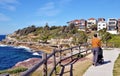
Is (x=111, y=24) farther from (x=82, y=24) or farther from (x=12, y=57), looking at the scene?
(x=12, y=57)

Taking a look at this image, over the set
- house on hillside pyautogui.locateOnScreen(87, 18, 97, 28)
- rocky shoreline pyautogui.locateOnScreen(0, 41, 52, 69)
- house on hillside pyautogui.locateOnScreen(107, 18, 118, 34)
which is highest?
house on hillside pyautogui.locateOnScreen(87, 18, 97, 28)

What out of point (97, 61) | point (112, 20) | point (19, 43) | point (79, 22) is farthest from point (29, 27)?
point (97, 61)

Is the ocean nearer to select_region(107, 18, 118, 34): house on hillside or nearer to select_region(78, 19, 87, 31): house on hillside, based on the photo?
select_region(107, 18, 118, 34): house on hillside

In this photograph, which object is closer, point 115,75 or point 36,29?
point 115,75

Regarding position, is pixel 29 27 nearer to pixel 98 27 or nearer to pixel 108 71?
pixel 98 27

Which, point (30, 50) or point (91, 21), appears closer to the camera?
point (30, 50)

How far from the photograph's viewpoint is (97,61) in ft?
56.5

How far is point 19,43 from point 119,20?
158 ft

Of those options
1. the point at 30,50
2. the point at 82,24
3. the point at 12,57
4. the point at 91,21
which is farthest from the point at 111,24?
the point at 12,57

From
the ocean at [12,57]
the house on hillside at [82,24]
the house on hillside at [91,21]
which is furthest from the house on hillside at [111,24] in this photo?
the ocean at [12,57]

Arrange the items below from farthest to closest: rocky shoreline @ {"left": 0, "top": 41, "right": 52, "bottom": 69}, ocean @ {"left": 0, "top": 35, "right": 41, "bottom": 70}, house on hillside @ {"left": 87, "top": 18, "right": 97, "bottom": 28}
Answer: house on hillside @ {"left": 87, "top": 18, "right": 97, "bottom": 28}
ocean @ {"left": 0, "top": 35, "right": 41, "bottom": 70}
rocky shoreline @ {"left": 0, "top": 41, "right": 52, "bottom": 69}

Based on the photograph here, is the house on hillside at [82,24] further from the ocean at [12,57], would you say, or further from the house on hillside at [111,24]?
the ocean at [12,57]

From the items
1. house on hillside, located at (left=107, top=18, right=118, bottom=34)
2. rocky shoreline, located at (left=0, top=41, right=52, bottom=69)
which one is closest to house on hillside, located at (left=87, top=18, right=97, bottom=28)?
house on hillside, located at (left=107, top=18, right=118, bottom=34)

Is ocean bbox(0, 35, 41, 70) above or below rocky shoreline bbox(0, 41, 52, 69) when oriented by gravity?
below
